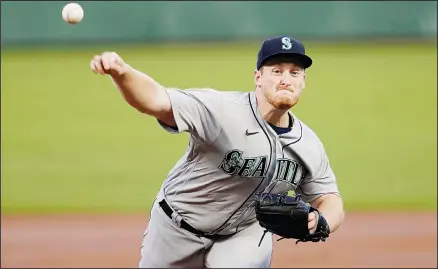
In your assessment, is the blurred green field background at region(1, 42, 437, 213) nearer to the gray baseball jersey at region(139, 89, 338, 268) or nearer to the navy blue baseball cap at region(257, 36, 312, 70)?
the gray baseball jersey at region(139, 89, 338, 268)

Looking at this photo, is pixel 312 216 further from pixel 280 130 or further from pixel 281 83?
pixel 281 83

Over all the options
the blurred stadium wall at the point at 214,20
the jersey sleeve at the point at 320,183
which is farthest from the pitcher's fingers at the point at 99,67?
the blurred stadium wall at the point at 214,20

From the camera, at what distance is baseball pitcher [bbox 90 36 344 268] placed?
3.72 meters

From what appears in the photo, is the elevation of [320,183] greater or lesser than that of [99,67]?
greater

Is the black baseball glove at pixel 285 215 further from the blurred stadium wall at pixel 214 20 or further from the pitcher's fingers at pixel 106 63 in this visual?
the blurred stadium wall at pixel 214 20

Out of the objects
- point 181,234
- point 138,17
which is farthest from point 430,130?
point 181,234

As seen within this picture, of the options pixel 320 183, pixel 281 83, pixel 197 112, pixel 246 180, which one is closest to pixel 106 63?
pixel 197 112

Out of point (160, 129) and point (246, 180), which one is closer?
point (246, 180)

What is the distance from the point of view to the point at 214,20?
16.2m

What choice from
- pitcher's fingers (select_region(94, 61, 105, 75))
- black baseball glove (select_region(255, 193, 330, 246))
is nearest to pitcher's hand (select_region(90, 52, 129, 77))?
pitcher's fingers (select_region(94, 61, 105, 75))

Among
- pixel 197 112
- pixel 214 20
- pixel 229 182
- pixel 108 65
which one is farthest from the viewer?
pixel 214 20

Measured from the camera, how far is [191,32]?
16547mm

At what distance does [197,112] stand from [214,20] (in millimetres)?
12763

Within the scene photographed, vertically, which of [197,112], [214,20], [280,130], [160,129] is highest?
[214,20]
